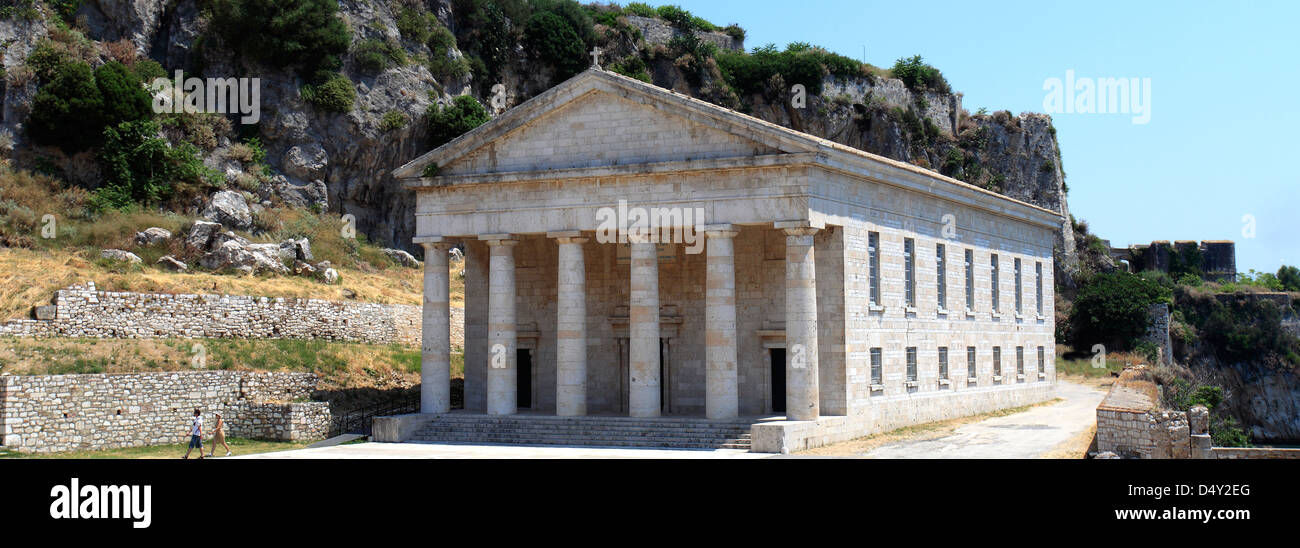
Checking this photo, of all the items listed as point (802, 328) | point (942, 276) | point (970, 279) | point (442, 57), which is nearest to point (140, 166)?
point (442, 57)

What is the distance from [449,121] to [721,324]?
34846 millimetres

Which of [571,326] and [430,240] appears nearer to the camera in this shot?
[571,326]

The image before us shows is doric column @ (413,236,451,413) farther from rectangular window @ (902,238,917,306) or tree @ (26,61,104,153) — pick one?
tree @ (26,61,104,153)

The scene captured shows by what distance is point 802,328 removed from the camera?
1259 inches

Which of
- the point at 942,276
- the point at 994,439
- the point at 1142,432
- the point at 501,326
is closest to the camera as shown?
the point at 1142,432

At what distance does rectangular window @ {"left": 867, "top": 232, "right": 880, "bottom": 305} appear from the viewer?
35.8 metres

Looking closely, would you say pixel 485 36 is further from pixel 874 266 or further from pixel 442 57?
→ pixel 874 266

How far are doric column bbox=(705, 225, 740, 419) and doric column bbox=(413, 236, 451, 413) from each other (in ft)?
29.1

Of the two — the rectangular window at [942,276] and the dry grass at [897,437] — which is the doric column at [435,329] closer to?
the dry grass at [897,437]

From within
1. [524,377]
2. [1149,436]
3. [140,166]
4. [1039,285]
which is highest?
[140,166]

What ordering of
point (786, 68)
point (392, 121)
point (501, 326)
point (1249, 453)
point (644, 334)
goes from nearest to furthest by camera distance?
point (1249, 453) → point (644, 334) → point (501, 326) → point (392, 121) → point (786, 68)

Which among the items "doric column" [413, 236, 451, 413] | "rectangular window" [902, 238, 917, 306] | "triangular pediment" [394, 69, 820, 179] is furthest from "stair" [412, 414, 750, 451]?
"rectangular window" [902, 238, 917, 306]

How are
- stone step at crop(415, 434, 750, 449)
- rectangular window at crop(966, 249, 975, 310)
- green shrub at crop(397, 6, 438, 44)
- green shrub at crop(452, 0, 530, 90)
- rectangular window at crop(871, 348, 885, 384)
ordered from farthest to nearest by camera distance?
green shrub at crop(452, 0, 530, 90)
green shrub at crop(397, 6, 438, 44)
rectangular window at crop(966, 249, 975, 310)
rectangular window at crop(871, 348, 885, 384)
stone step at crop(415, 434, 750, 449)
